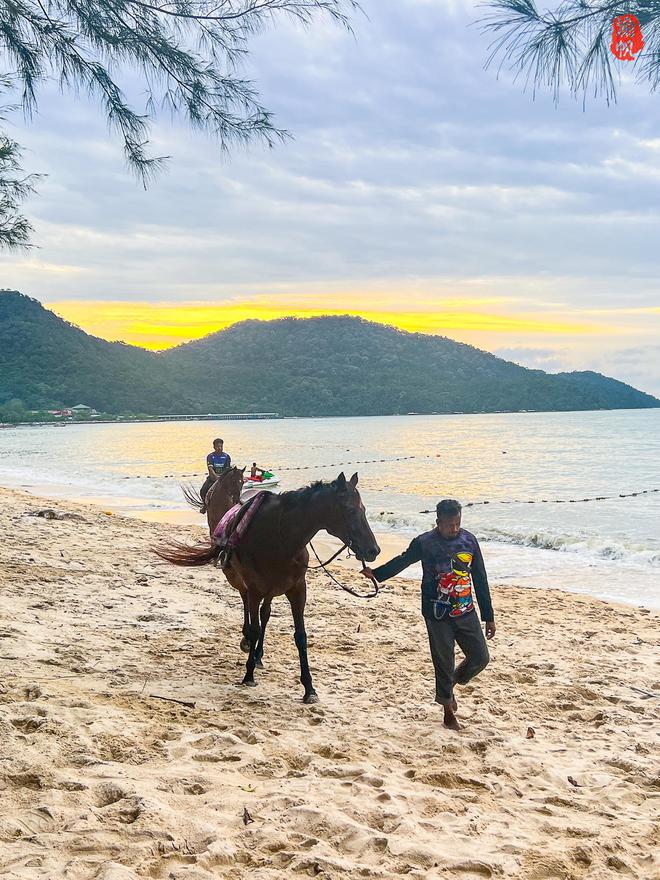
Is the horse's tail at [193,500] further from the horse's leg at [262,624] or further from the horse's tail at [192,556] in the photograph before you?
the horse's leg at [262,624]

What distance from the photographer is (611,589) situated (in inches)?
452

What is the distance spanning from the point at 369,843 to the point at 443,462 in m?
43.7

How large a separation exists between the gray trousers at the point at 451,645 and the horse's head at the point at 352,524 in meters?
0.64

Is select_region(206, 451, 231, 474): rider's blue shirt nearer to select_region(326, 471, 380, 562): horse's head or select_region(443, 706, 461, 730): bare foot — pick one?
select_region(326, 471, 380, 562): horse's head

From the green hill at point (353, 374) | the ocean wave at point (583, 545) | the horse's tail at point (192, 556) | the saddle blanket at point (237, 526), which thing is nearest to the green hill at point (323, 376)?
the green hill at point (353, 374)

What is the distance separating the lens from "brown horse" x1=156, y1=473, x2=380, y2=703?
5.26 metres

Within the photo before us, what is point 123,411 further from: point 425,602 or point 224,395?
point 425,602

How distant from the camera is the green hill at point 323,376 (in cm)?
14088

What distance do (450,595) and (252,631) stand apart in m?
1.73

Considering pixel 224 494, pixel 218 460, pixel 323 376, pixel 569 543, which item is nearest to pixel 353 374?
pixel 323 376

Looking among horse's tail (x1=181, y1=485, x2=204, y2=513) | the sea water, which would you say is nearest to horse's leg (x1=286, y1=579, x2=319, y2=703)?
horse's tail (x1=181, y1=485, x2=204, y2=513)

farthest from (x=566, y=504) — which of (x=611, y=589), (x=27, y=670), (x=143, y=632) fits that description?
(x=27, y=670)

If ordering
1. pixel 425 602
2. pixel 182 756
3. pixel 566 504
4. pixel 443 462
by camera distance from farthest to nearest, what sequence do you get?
pixel 443 462 → pixel 566 504 → pixel 425 602 → pixel 182 756

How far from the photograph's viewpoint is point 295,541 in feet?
17.8
